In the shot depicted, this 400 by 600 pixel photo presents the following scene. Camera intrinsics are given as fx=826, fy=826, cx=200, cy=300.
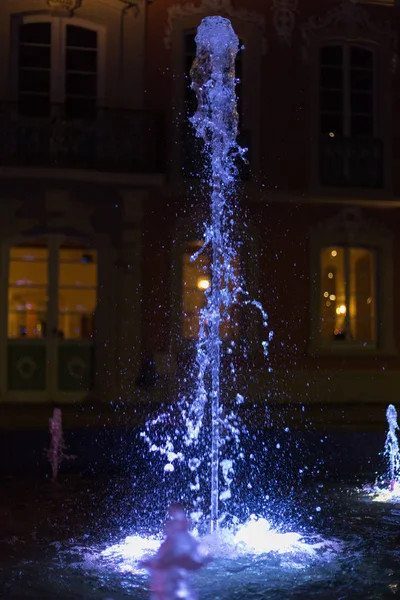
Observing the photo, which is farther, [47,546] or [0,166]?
[0,166]

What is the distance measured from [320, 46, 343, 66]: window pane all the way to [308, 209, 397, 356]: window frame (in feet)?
9.99

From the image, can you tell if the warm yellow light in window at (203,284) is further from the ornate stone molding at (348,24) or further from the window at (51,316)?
the ornate stone molding at (348,24)

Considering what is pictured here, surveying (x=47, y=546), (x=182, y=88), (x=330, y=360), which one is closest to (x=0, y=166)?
(x=182, y=88)

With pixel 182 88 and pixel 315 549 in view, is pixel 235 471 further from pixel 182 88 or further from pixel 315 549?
pixel 182 88

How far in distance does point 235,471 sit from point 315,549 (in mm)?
3457

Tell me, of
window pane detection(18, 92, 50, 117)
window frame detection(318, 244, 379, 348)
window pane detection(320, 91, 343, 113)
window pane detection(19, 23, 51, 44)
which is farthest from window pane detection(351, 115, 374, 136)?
window pane detection(19, 23, 51, 44)

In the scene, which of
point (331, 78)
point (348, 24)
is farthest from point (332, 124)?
point (348, 24)

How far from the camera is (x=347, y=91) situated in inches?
657

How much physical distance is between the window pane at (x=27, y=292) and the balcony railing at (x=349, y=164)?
5.77 m

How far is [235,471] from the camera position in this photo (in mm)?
8922

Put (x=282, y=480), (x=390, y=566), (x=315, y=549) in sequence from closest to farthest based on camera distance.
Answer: (x=390, y=566)
(x=315, y=549)
(x=282, y=480)

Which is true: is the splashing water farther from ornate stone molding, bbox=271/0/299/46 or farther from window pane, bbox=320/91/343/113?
ornate stone molding, bbox=271/0/299/46

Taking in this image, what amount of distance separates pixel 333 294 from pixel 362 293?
2.13 feet

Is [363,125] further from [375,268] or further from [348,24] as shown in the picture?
[375,268]
